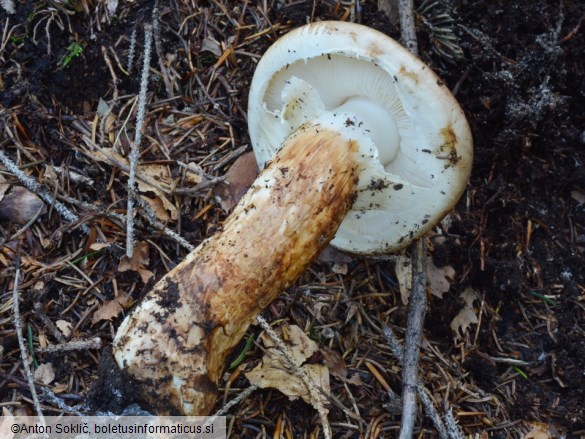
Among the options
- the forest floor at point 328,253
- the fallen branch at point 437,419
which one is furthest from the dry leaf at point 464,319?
the fallen branch at point 437,419

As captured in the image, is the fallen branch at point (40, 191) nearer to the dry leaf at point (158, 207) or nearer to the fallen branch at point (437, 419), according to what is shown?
the dry leaf at point (158, 207)

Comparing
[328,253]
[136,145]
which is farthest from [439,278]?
[136,145]

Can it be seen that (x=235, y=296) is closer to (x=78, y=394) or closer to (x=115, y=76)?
(x=78, y=394)

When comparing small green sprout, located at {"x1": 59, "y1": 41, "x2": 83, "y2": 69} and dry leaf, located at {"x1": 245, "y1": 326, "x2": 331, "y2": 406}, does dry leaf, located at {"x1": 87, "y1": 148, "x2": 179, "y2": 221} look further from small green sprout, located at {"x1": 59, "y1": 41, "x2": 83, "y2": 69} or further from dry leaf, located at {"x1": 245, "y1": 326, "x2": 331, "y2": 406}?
dry leaf, located at {"x1": 245, "y1": 326, "x2": 331, "y2": 406}

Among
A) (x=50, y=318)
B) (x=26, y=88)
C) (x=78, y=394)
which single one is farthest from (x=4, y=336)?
(x=26, y=88)

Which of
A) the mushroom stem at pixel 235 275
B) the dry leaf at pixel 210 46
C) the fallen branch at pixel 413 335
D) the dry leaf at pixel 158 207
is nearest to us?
the mushroom stem at pixel 235 275

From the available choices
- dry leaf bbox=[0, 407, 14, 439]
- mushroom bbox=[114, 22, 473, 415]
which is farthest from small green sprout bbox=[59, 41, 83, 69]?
dry leaf bbox=[0, 407, 14, 439]
